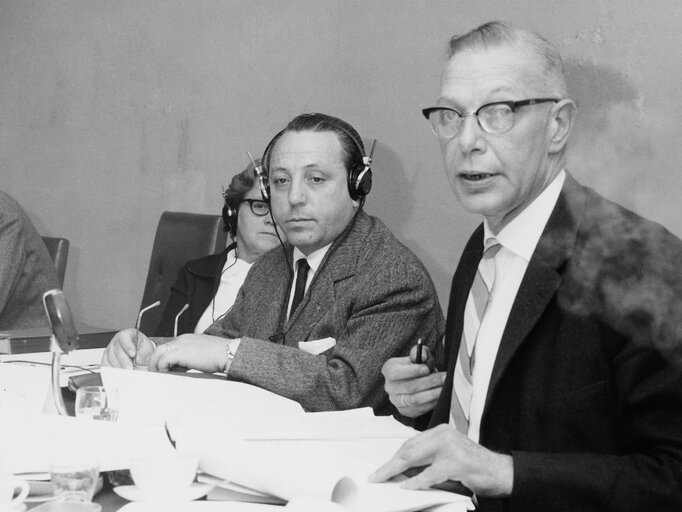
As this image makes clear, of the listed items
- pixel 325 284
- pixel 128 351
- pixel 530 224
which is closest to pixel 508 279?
pixel 530 224

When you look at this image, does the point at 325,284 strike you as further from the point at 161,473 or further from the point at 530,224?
the point at 161,473

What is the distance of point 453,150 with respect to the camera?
4.39 feet

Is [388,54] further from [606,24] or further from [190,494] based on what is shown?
[190,494]

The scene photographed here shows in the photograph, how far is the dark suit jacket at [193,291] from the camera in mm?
2814

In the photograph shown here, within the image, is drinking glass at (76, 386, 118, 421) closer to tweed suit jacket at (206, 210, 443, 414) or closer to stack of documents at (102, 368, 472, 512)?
stack of documents at (102, 368, 472, 512)

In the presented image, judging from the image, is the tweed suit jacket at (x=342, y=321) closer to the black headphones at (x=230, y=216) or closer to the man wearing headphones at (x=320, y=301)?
the man wearing headphones at (x=320, y=301)

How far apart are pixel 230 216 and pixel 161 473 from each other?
1.89m

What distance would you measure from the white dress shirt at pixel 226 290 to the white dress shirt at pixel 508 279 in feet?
5.03

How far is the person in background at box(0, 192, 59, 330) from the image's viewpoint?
2938 mm

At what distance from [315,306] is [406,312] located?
8.9 inches

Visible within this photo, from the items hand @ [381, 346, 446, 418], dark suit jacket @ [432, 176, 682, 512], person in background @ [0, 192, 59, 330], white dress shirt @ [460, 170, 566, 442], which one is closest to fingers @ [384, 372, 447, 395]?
hand @ [381, 346, 446, 418]

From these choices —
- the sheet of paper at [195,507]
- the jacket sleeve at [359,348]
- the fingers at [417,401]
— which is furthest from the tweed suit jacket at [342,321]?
the sheet of paper at [195,507]

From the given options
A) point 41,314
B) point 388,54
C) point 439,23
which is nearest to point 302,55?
point 388,54

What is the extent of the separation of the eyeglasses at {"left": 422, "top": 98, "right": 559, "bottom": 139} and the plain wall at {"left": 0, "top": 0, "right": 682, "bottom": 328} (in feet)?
0.66
